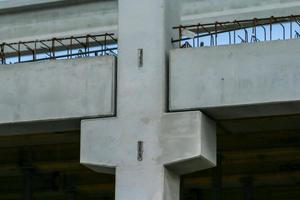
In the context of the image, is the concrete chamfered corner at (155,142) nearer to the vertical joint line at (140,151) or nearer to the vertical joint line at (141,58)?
the vertical joint line at (140,151)

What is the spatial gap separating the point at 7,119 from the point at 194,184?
33.7 ft

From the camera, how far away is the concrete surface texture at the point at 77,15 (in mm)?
24922

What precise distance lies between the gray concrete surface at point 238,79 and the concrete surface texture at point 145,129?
1.08ft

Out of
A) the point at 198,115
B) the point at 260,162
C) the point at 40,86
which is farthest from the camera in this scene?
the point at 260,162

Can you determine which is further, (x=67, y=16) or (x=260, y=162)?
(x=67, y=16)

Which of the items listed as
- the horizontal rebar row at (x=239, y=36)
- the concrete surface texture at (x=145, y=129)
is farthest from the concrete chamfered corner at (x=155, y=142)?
the horizontal rebar row at (x=239, y=36)

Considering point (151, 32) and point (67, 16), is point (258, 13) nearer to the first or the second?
point (67, 16)

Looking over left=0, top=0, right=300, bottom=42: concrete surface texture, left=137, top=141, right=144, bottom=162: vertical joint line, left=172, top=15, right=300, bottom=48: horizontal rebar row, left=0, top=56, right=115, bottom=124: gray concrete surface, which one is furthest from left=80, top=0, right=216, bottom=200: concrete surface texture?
left=0, top=0, right=300, bottom=42: concrete surface texture

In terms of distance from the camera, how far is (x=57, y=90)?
55.3 feet

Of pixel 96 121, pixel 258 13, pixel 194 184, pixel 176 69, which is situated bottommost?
pixel 194 184

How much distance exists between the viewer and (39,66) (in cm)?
1711

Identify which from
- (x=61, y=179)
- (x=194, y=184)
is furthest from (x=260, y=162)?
(x=61, y=179)

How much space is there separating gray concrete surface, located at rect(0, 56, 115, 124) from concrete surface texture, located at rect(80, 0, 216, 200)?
29 cm

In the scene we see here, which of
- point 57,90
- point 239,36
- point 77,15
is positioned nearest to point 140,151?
point 57,90
